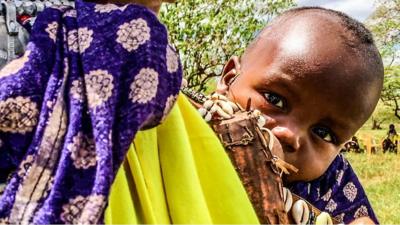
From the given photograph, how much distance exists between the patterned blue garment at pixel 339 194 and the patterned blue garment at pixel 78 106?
30.4 inches

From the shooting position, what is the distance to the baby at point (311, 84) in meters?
1.48

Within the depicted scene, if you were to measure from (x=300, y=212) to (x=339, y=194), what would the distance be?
45cm

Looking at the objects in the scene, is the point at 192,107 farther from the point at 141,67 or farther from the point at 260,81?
the point at 260,81

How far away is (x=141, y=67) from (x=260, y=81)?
0.58 m

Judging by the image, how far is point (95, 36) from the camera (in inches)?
38.8

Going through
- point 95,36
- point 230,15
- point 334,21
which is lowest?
point 230,15

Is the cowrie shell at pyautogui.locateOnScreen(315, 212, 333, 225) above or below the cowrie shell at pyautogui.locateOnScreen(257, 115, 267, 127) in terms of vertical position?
below

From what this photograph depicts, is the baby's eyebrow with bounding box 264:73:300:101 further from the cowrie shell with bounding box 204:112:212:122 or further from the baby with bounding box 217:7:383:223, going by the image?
the cowrie shell with bounding box 204:112:212:122

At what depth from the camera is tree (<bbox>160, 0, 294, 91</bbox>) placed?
39.8 feet

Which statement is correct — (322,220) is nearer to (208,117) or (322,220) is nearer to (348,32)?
(208,117)

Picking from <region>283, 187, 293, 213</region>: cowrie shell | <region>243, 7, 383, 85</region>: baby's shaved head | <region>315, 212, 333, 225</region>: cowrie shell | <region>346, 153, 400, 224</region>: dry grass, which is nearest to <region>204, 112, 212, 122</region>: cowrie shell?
<region>283, 187, 293, 213</region>: cowrie shell

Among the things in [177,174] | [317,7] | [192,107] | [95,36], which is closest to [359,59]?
[317,7]

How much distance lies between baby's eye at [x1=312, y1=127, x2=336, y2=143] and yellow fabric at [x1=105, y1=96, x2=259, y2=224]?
422mm

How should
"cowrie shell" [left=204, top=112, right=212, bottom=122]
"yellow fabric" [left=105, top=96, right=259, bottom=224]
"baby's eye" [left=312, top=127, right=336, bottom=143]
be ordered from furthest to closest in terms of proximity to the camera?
1. "baby's eye" [left=312, top=127, right=336, bottom=143]
2. "cowrie shell" [left=204, top=112, right=212, bottom=122]
3. "yellow fabric" [left=105, top=96, right=259, bottom=224]
